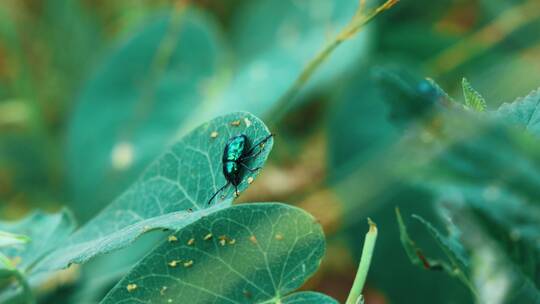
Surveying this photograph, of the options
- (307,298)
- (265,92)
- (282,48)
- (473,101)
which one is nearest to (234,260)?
(307,298)

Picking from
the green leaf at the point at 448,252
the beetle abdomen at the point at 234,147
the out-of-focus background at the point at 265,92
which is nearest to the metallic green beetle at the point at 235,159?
the beetle abdomen at the point at 234,147

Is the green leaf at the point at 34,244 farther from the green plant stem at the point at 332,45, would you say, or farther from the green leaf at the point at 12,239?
the green plant stem at the point at 332,45

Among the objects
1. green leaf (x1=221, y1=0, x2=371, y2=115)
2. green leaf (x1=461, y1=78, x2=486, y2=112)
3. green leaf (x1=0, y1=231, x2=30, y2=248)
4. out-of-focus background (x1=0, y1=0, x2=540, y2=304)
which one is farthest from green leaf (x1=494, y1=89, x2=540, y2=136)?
green leaf (x1=221, y1=0, x2=371, y2=115)

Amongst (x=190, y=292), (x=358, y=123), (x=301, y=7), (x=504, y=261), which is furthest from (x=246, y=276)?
(x=301, y=7)

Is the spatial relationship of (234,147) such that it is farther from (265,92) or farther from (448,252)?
(265,92)

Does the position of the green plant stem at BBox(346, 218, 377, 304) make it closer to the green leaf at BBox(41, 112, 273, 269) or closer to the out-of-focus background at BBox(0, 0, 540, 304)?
the green leaf at BBox(41, 112, 273, 269)

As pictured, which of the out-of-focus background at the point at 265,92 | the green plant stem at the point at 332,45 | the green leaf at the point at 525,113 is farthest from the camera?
the out-of-focus background at the point at 265,92
